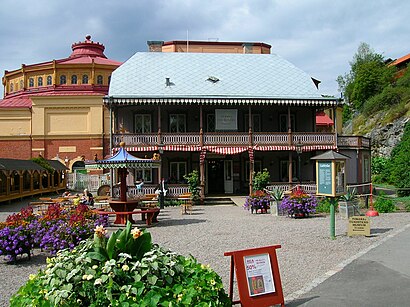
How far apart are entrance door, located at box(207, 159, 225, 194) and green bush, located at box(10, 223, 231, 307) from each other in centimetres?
2576

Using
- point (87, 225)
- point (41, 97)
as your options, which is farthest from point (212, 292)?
point (41, 97)

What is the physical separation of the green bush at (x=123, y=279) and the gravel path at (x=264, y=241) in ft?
8.85

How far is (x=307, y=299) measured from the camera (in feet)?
21.8

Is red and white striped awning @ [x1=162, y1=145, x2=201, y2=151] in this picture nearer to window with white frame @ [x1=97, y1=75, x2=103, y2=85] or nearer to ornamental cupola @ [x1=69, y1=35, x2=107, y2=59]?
window with white frame @ [x1=97, y1=75, x2=103, y2=85]

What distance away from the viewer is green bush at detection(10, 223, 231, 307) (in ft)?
14.2

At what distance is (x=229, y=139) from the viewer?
28.2m

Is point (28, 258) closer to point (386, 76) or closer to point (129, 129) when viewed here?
point (129, 129)

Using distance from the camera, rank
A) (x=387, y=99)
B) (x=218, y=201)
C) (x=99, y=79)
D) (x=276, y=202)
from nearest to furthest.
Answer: (x=276, y=202) → (x=218, y=201) → (x=99, y=79) → (x=387, y=99)

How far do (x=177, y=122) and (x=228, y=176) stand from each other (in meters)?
4.99

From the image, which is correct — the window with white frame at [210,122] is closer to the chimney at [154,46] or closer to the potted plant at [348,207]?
the chimney at [154,46]

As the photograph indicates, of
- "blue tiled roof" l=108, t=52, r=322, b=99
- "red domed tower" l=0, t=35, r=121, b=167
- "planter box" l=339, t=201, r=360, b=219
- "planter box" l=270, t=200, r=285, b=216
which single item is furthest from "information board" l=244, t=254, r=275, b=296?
"red domed tower" l=0, t=35, r=121, b=167

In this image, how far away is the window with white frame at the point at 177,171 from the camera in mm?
29750

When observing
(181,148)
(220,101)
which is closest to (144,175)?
(181,148)

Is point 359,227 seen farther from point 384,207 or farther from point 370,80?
point 370,80
